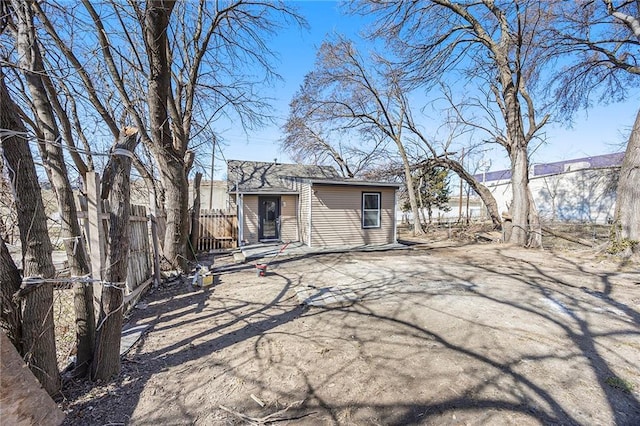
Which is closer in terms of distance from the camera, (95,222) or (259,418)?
(259,418)

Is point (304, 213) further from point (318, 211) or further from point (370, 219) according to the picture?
point (370, 219)

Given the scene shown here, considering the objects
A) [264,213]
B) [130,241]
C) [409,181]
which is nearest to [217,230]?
[264,213]

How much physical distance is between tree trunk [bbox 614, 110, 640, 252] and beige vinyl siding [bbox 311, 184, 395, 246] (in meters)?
6.67

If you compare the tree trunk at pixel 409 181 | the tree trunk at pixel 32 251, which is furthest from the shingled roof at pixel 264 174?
the tree trunk at pixel 32 251

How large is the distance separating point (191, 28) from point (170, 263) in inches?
277

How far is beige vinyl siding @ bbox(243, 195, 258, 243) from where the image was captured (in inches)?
465

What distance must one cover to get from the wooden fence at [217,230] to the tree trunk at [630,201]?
12.9m

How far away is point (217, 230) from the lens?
12234 mm

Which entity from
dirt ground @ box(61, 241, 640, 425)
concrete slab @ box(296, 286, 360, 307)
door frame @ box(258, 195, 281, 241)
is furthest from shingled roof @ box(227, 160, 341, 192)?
dirt ground @ box(61, 241, 640, 425)

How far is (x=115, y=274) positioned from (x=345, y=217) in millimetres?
9117

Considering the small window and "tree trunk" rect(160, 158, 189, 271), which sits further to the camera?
the small window

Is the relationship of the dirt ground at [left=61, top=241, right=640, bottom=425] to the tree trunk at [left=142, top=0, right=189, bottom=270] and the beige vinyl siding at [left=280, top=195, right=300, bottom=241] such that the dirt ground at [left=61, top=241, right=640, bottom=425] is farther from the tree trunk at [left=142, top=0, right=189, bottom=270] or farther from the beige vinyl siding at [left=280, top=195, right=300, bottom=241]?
the beige vinyl siding at [left=280, top=195, right=300, bottom=241]

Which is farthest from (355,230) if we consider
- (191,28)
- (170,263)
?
(191,28)

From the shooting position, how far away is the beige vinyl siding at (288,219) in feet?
40.3
